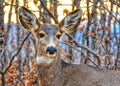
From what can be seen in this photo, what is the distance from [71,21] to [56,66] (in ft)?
2.85

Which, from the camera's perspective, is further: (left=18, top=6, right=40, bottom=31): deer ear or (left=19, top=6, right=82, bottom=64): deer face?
(left=18, top=6, right=40, bottom=31): deer ear

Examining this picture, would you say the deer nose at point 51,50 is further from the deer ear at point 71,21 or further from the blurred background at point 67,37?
the blurred background at point 67,37

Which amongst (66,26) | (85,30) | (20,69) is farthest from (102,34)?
(66,26)

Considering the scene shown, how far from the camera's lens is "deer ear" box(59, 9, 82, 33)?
29.3 feet

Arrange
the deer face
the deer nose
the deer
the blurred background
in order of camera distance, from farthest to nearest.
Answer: the blurred background → the deer → the deer face → the deer nose

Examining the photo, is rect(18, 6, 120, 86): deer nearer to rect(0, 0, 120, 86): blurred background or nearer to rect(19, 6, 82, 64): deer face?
rect(19, 6, 82, 64): deer face

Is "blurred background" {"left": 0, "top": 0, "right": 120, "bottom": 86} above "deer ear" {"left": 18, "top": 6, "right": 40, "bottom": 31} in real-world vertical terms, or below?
below

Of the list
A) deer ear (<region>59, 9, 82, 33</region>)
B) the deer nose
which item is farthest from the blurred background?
the deer nose

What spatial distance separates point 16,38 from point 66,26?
9.13 meters

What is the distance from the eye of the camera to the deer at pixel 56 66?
27.5 ft

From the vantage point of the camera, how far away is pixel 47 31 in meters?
8.52

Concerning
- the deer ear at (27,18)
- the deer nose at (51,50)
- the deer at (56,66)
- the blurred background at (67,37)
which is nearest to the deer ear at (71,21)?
the deer at (56,66)

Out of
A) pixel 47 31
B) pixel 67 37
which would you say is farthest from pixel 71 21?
pixel 67 37

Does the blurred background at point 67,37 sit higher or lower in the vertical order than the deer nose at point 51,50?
lower
